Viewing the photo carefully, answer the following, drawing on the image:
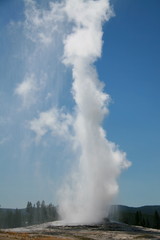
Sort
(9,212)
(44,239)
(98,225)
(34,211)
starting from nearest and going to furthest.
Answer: (44,239)
(98,225)
(9,212)
(34,211)

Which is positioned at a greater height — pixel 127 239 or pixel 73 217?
pixel 73 217

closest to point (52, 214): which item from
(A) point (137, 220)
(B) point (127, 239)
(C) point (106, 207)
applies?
(A) point (137, 220)

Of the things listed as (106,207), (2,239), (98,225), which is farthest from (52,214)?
(2,239)

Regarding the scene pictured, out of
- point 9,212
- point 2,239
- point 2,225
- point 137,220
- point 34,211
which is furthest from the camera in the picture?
point 34,211

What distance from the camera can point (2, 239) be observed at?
5969 cm

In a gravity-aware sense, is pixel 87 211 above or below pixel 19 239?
above

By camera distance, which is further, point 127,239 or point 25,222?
point 25,222

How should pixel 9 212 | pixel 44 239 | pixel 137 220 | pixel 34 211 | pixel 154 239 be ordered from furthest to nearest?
pixel 34 211 → pixel 9 212 → pixel 137 220 → pixel 154 239 → pixel 44 239

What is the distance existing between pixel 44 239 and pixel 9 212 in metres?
122

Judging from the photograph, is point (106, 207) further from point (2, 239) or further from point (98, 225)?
point (2, 239)

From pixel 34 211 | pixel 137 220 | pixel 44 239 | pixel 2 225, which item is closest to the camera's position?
pixel 44 239

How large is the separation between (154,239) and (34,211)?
134748 mm

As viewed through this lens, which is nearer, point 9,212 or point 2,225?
point 2,225

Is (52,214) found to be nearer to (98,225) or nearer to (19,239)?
(98,225)
